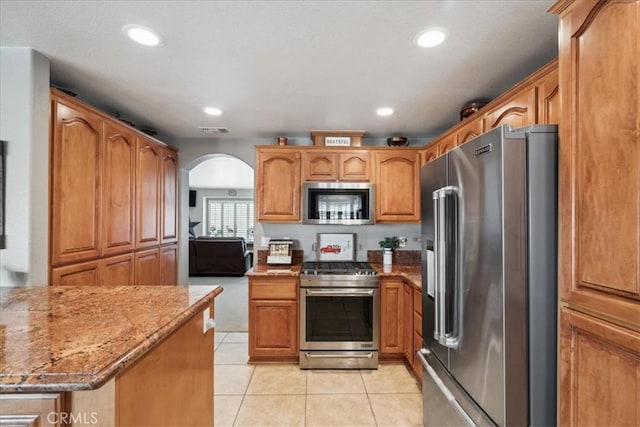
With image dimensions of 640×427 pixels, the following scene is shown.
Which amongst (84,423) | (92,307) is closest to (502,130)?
(84,423)

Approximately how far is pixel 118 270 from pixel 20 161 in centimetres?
110

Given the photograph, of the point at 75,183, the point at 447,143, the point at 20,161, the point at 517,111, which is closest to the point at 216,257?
the point at 75,183

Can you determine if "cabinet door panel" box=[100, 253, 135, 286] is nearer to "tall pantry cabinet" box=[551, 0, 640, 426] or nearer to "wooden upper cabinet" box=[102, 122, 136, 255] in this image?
"wooden upper cabinet" box=[102, 122, 136, 255]

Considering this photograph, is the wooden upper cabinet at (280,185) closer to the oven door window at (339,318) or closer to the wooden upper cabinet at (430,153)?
the oven door window at (339,318)

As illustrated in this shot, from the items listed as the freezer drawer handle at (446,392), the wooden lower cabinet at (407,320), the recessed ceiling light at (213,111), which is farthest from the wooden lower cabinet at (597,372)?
the recessed ceiling light at (213,111)

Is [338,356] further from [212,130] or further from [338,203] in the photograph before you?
[212,130]

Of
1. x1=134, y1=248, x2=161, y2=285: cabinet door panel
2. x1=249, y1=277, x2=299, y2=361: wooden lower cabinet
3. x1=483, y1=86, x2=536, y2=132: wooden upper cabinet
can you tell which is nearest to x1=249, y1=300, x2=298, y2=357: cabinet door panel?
x1=249, y1=277, x2=299, y2=361: wooden lower cabinet

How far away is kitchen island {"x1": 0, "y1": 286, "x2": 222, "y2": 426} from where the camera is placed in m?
0.75

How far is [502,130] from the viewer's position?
1178mm

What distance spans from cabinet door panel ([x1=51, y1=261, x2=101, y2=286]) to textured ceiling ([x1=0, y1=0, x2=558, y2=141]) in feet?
4.49

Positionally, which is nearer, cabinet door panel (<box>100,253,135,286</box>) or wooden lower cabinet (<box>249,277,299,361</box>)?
cabinet door panel (<box>100,253,135,286</box>)

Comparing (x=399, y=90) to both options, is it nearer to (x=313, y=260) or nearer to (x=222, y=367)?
(x=313, y=260)

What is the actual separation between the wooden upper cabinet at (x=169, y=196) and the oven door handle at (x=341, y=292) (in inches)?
71.0

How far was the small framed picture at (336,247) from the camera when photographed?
11.7ft
